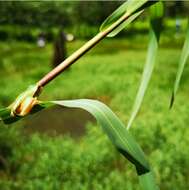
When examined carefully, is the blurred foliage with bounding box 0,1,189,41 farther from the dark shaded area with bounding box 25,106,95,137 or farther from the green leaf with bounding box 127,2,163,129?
the green leaf with bounding box 127,2,163,129

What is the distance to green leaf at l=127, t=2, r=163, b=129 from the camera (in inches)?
25.0

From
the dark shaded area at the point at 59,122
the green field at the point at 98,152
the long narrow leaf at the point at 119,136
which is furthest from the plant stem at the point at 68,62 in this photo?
the dark shaded area at the point at 59,122

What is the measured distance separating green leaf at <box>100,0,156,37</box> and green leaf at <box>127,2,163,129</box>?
9 centimetres

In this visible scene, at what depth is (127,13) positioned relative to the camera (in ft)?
1.77

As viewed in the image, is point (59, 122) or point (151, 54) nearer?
point (151, 54)

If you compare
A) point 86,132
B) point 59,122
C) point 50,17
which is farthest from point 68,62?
point 50,17

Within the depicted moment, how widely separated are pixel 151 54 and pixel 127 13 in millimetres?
113

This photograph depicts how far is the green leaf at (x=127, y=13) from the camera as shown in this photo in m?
0.54

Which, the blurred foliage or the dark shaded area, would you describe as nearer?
the dark shaded area

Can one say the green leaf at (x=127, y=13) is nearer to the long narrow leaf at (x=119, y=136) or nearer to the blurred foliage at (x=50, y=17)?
the long narrow leaf at (x=119, y=136)

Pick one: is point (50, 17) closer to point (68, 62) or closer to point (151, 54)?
point (151, 54)

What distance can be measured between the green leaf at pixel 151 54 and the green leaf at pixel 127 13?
0.09 m

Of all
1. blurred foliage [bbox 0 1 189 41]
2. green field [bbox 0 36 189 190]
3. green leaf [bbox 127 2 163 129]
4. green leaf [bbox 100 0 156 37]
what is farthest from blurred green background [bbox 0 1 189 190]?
green leaf [bbox 100 0 156 37]

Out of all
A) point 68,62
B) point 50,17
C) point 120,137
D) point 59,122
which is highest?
point 68,62
